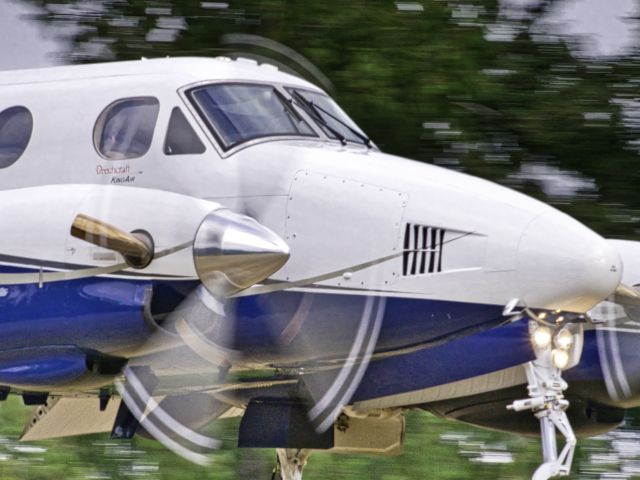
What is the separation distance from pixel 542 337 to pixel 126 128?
11.1 ft

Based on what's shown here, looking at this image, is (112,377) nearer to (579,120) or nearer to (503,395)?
(503,395)

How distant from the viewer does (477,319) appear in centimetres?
1035

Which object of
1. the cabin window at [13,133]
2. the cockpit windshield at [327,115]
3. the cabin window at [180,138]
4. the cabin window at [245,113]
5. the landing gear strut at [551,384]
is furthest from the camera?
the cockpit windshield at [327,115]

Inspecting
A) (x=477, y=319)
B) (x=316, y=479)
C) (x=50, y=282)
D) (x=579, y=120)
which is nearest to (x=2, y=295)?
(x=50, y=282)

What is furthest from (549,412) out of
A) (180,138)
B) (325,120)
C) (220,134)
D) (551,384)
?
(180,138)

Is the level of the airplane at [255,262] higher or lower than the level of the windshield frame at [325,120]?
lower

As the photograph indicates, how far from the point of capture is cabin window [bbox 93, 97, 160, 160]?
10914 mm

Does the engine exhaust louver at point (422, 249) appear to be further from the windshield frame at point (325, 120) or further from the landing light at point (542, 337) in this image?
the windshield frame at point (325, 120)

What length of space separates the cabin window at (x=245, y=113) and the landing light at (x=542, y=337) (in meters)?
2.24

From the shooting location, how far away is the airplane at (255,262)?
10.1 meters

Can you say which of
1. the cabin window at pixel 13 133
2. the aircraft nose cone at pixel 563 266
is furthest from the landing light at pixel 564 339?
the cabin window at pixel 13 133

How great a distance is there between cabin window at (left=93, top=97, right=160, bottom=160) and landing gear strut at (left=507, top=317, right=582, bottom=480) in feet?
10.2

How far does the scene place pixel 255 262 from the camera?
31.7 feet

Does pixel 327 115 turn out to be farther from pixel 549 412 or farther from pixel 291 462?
Answer: pixel 291 462
